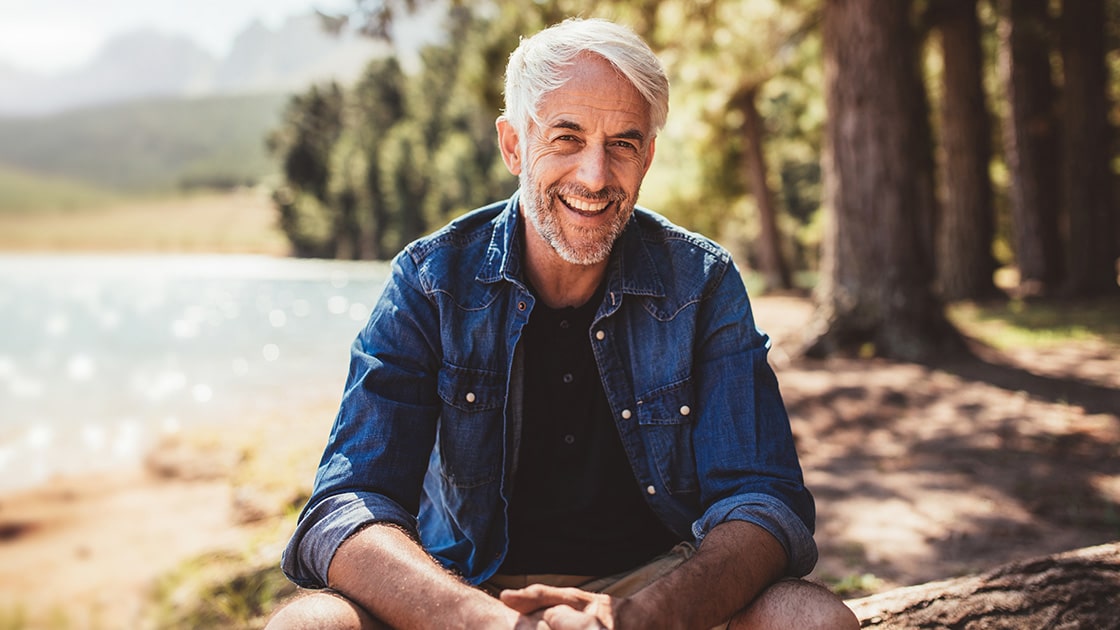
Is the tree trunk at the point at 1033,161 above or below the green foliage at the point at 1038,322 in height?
above

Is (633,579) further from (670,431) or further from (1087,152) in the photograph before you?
(1087,152)

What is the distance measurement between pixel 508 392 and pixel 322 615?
70 centimetres

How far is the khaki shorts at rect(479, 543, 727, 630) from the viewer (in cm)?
200

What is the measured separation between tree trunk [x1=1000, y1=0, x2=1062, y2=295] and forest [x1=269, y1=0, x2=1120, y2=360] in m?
0.03

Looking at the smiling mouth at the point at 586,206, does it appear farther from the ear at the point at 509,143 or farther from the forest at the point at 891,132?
the forest at the point at 891,132

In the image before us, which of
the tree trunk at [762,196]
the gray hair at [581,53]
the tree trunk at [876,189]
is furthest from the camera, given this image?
the tree trunk at [762,196]

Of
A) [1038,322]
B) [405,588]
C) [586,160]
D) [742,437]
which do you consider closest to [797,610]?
[742,437]

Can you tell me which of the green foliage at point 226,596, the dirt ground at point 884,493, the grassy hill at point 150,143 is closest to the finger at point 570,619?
the dirt ground at point 884,493

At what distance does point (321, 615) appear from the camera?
153 centimetres

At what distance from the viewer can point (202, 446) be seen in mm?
8250

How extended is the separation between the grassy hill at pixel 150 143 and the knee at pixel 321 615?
102437mm

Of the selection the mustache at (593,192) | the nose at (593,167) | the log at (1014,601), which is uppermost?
the nose at (593,167)

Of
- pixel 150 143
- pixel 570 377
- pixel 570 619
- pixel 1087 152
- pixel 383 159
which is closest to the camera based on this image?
pixel 570 619

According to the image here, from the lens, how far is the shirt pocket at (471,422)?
201 centimetres
